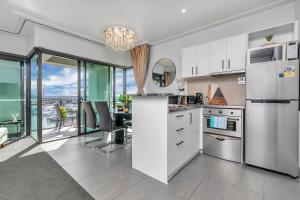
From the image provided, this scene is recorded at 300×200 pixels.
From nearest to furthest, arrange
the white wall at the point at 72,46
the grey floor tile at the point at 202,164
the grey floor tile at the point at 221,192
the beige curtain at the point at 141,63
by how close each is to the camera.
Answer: the grey floor tile at the point at 221,192
the grey floor tile at the point at 202,164
the white wall at the point at 72,46
the beige curtain at the point at 141,63

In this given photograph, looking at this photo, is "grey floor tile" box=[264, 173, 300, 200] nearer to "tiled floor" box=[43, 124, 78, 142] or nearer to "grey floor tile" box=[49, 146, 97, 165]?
"grey floor tile" box=[49, 146, 97, 165]

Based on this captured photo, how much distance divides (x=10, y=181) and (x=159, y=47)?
4.19 metres

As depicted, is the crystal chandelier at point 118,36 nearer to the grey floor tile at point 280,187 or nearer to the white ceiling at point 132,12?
the white ceiling at point 132,12

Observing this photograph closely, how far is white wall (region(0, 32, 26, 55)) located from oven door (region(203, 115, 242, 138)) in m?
5.06

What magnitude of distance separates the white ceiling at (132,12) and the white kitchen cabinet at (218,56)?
60cm

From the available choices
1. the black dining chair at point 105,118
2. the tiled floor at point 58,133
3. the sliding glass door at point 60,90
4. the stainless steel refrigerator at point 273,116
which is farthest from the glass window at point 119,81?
the stainless steel refrigerator at point 273,116

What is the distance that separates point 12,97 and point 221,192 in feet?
17.3

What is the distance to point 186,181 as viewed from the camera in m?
1.84

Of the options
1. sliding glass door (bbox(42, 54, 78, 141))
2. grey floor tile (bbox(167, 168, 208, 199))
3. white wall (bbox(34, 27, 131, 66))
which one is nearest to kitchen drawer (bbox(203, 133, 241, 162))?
grey floor tile (bbox(167, 168, 208, 199))

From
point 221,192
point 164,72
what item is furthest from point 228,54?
point 221,192

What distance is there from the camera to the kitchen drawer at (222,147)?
2.38 metres

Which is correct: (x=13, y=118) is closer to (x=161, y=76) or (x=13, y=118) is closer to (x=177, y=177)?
(x=161, y=76)

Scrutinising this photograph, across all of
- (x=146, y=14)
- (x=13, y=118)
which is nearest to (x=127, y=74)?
(x=146, y=14)

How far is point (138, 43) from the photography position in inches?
172
